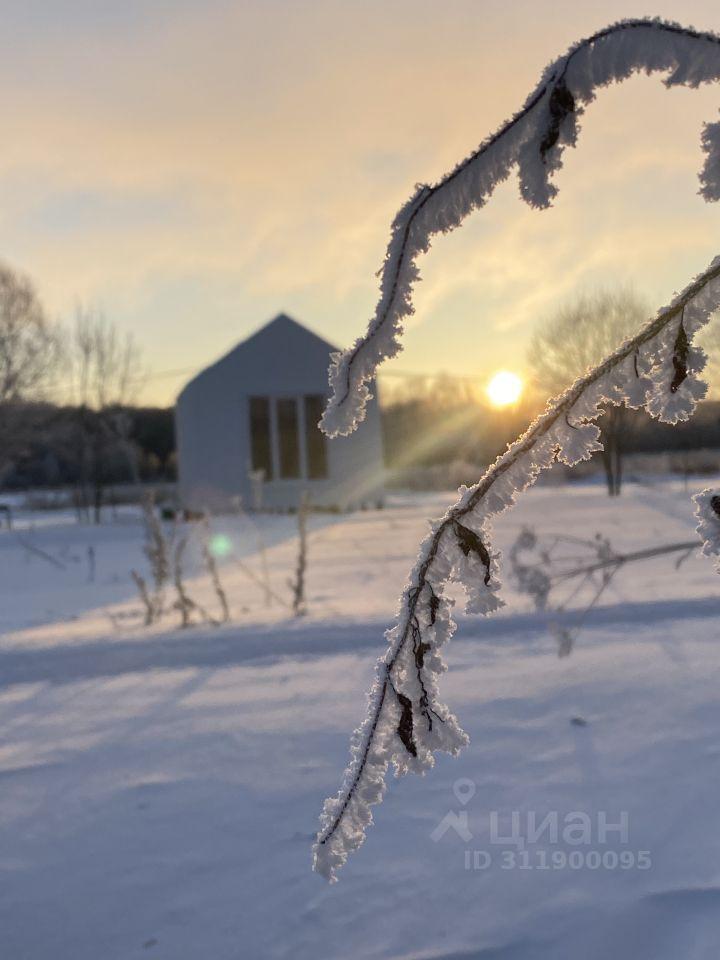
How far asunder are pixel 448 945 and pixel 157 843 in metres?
0.76

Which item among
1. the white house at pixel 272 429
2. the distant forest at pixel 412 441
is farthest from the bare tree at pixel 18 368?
the distant forest at pixel 412 441

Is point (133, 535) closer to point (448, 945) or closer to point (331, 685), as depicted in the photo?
point (331, 685)

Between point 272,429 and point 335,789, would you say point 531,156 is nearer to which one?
point 335,789

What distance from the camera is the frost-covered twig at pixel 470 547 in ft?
1.68

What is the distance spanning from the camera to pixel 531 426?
1.74 ft

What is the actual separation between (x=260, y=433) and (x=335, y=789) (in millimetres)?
13582

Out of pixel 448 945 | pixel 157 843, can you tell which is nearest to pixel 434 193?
pixel 448 945

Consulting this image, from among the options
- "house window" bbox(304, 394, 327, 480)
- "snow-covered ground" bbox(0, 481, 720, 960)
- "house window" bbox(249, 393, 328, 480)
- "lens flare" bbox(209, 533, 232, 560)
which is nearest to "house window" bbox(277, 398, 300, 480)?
"house window" bbox(249, 393, 328, 480)

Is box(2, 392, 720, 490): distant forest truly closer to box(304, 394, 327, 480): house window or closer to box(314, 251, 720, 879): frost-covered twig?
box(304, 394, 327, 480): house window

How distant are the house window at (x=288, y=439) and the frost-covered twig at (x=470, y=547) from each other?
578 inches

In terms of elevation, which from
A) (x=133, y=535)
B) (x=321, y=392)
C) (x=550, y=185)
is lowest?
(x=133, y=535)

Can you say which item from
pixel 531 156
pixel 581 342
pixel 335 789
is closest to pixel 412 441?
pixel 581 342

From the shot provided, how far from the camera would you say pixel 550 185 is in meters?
0.53

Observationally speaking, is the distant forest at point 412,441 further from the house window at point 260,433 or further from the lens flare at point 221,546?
the lens flare at point 221,546
